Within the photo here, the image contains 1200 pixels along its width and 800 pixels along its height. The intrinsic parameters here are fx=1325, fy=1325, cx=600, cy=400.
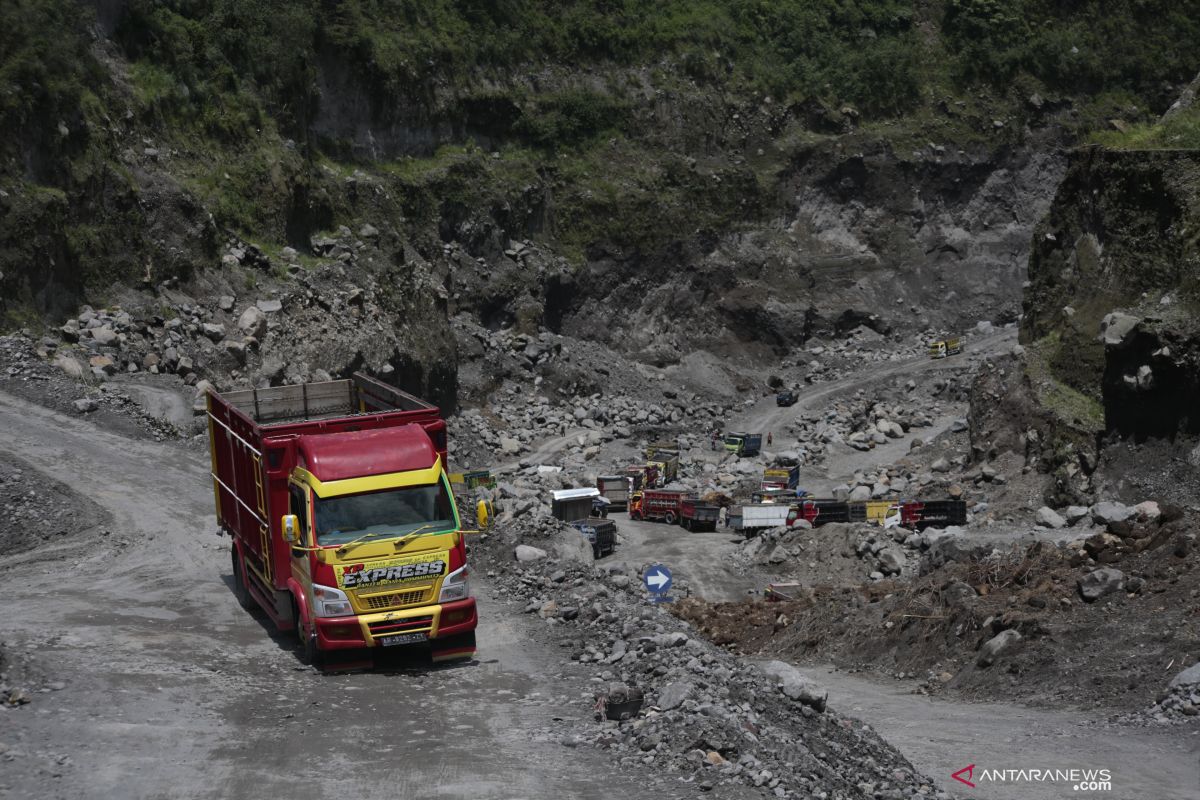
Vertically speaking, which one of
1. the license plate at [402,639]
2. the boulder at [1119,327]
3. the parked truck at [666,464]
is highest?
the boulder at [1119,327]

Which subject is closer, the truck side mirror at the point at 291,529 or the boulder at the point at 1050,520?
the truck side mirror at the point at 291,529

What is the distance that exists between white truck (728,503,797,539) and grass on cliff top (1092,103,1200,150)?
1369 cm

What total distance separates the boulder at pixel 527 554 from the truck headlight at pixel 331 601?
19.2ft

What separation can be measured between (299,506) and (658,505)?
22.5 meters

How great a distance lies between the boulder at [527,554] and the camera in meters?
21.0

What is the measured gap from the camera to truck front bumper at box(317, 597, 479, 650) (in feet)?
50.5

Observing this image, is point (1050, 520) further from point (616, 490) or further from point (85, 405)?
point (85, 405)

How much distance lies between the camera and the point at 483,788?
12109mm

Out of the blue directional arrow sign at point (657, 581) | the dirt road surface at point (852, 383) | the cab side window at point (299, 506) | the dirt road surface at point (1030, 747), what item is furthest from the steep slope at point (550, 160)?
the dirt road surface at point (1030, 747)

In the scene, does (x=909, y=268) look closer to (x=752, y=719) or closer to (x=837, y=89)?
(x=837, y=89)

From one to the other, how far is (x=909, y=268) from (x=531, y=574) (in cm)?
4964

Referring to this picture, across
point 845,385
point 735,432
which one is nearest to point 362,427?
point 735,432

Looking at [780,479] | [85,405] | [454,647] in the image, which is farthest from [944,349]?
[454,647]

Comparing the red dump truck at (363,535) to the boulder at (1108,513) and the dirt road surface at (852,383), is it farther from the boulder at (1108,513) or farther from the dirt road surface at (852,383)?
the dirt road surface at (852,383)
